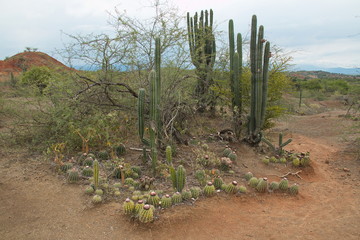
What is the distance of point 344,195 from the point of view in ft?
17.1

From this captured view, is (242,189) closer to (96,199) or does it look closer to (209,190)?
(209,190)

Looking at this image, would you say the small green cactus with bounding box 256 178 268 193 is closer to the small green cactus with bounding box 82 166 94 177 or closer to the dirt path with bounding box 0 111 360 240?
the dirt path with bounding box 0 111 360 240

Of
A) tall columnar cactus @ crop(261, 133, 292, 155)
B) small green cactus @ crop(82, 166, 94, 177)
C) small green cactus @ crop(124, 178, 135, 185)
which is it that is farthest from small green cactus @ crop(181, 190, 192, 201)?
tall columnar cactus @ crop(261, 133, 292, 155)

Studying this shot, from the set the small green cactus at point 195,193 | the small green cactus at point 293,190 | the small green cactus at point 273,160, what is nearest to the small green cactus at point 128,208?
the small green cactus at point 195,193

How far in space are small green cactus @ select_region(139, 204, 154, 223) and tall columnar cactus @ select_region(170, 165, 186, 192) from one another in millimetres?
844

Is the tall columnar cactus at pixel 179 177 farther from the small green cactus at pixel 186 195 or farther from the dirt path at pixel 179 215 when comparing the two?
the dirt path at pixel 179 215

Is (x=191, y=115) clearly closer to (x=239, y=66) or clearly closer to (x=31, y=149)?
(x=239, y=66)

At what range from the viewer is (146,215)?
3609mm

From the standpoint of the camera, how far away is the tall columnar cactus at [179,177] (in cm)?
437

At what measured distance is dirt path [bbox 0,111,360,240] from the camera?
3543 mm

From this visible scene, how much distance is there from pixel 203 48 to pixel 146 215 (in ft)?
24.7

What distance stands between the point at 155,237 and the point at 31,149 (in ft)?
14.5

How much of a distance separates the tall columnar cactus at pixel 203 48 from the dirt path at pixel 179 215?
192 inches

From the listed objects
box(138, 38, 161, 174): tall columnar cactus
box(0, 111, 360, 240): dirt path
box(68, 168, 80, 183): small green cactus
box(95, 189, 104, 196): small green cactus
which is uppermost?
box(138, 38, 161, 174): tall columnar cactus
